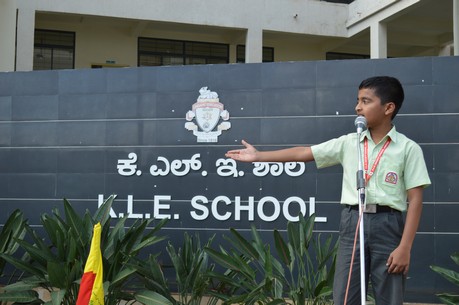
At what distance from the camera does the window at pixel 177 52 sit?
51.4ft

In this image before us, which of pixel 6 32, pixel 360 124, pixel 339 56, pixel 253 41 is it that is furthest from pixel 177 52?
pixel 360 124

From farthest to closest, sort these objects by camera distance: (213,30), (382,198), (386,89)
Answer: (213,30)
(386,89)
(382,198)

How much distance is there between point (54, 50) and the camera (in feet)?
49.1

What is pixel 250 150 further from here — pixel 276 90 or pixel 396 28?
pixel 396 28

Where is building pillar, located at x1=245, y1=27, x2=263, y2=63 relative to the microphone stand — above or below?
above

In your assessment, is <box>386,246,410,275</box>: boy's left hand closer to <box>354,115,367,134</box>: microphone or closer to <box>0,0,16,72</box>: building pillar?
<box>354,115,367,134</box>: microphone

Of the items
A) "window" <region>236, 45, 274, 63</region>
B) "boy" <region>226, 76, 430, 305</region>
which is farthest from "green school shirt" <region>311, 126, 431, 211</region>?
"window" <region>236, 45, 274, 63</region>

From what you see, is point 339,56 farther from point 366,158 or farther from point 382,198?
point 382,198

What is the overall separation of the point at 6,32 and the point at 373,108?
9594mm

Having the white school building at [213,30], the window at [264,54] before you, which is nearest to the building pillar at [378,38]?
the white school building at [213,30]

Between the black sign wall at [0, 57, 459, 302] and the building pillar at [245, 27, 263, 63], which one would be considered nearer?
the black sign wall at [0, 57, 459, 302]

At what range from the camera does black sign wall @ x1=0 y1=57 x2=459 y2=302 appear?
5941mm

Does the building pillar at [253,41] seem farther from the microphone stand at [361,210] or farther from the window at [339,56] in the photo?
the microphone stand at [361,210]

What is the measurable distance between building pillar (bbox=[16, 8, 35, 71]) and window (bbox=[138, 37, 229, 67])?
9.83ft
